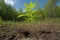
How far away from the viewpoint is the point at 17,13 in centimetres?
1074

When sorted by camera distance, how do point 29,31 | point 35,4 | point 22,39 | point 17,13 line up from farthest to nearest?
point 17,13, point 35,4, point 29,31, point 22,39

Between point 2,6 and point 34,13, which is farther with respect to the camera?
point 2,6

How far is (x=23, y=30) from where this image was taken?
5.04 metres

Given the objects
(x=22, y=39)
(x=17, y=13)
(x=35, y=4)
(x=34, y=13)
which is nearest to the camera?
(x=22, y=39)

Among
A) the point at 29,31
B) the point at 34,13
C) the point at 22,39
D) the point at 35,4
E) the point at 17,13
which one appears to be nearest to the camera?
the point at 22,39

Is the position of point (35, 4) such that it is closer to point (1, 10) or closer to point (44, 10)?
point (44, 10)

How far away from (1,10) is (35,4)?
324 cm

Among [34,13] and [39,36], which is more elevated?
[34,13]

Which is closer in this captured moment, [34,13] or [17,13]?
[34,13]

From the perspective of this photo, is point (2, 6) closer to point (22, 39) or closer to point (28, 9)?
point (28, 9)

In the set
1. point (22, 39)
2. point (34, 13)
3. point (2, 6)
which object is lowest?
point (22, 39)

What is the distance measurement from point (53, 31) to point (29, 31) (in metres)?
0.70

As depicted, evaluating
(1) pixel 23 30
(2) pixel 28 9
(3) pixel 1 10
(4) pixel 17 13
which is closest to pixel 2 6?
(3) pixel 1 10

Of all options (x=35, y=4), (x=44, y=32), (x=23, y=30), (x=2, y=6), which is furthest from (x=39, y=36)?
(x=2, y=6)
